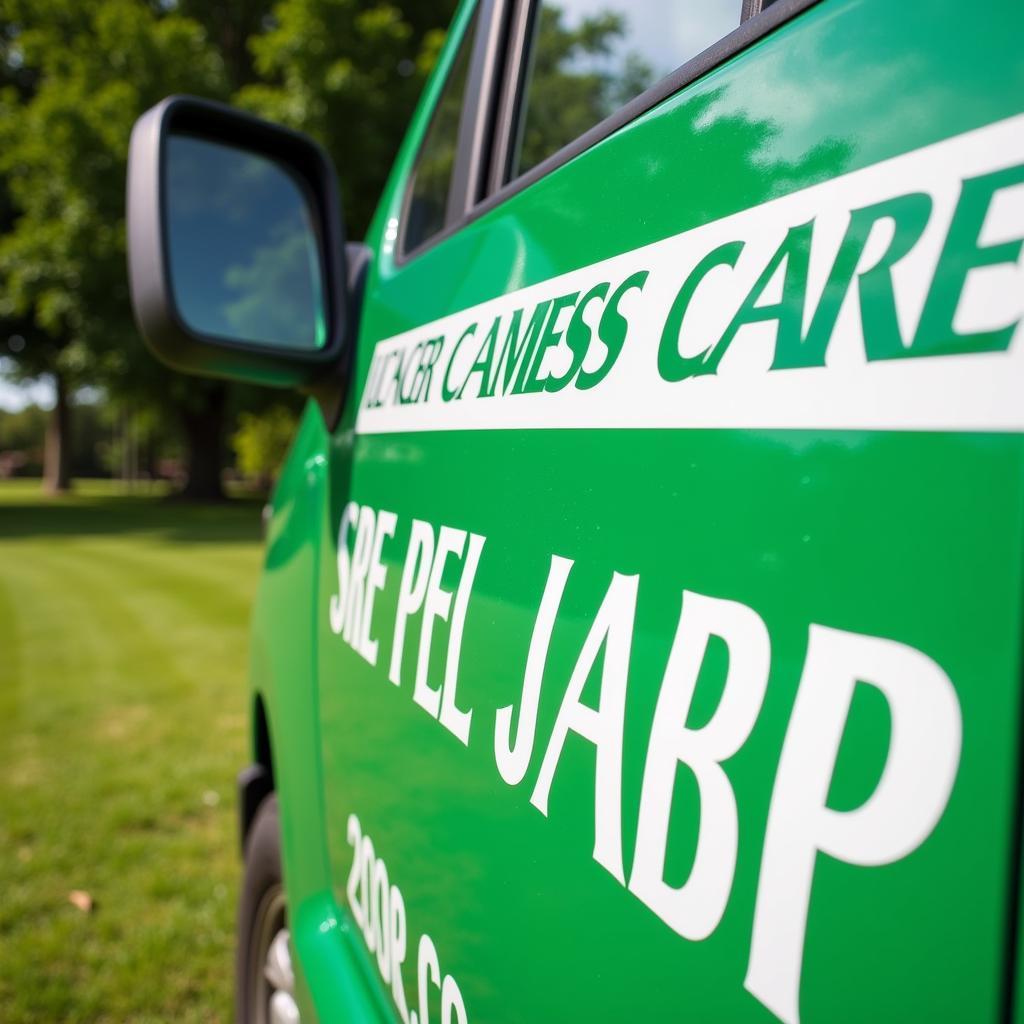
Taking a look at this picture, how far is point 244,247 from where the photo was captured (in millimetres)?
1704

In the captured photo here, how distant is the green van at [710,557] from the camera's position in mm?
449

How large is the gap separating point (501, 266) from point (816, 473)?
1.72 feet

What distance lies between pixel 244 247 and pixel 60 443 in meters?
33.7

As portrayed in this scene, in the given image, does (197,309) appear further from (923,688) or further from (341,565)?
(923,688)

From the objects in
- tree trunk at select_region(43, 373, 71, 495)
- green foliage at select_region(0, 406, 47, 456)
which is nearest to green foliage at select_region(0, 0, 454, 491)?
tree trunk at select_region(43, 373, 71, 495)

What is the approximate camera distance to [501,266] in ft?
3.11

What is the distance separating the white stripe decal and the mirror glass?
757 mm

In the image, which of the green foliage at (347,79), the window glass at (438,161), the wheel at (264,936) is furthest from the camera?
the green foliage at (347,79)

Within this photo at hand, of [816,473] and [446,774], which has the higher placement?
[816,473]

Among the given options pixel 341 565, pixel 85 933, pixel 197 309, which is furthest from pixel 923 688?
pixel 85 933

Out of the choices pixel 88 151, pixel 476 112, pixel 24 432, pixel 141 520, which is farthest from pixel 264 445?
pixel 24 432

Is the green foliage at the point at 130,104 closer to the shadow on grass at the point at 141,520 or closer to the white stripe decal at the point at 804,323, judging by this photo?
the shadow on grass at the point at 141,520

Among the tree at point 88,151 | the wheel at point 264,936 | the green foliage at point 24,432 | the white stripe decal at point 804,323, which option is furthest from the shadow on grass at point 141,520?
the green foliage at point 24,432

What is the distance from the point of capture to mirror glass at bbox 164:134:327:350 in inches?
58.3
